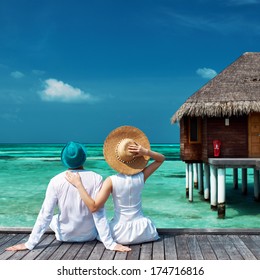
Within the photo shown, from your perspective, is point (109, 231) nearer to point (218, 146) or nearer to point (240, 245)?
point (240, 245)

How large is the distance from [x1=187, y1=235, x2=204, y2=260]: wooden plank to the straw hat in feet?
3.18

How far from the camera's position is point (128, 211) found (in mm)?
4574

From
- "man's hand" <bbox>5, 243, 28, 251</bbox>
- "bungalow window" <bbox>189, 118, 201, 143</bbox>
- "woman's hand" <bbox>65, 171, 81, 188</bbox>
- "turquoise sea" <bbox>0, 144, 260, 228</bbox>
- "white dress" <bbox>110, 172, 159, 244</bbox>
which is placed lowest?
"turquoise sea" <bbox>0, 144, 260, 228</bbox>

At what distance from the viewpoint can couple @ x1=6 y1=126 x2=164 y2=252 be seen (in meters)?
4.43

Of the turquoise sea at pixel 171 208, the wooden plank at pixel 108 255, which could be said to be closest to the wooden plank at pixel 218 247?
the wooden plank at pixel 108 255

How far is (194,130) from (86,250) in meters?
9.97

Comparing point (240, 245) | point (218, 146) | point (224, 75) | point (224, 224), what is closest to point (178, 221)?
point (224, 224)

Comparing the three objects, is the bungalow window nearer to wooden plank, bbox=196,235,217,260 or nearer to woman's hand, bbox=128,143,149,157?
wooden plank, bbox=196,235,217,260

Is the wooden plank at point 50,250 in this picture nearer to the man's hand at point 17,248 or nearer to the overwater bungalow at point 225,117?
the man's hand at point 17,248

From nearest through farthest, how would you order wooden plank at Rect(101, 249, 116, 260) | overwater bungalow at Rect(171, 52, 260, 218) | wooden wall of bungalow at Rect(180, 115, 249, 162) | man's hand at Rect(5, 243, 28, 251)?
wooden plank at Rect(101, 249, 116, 260), man's hand at Rect(5, 243, 28, 251), overwater bungalow at Rect(171, 52, 260, 218), wooden wall of bungalow at Rect(180, 115, 249, 162)

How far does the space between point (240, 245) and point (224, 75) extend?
378 inches

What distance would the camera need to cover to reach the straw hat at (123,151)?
4457 millimetres

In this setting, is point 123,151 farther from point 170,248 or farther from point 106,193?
point 170,248

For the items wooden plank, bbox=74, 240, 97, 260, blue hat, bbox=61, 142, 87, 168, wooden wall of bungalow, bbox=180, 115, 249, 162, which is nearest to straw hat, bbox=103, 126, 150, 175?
blue hat, bbox=61, 142, 87, 168
